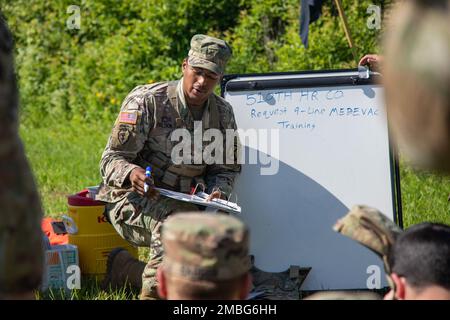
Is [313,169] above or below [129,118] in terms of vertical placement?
below

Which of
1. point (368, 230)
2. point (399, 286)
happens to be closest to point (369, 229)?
point (368, 230)

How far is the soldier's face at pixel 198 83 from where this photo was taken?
565 centimetres

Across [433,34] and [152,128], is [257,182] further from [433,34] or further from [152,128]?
[433,34]

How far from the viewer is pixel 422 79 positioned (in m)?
1.28

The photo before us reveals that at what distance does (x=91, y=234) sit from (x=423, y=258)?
11.3 ft

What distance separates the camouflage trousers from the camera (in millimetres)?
5344

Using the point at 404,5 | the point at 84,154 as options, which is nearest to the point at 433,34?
the point at 404,5

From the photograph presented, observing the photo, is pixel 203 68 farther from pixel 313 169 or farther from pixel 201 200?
pixel 313 169

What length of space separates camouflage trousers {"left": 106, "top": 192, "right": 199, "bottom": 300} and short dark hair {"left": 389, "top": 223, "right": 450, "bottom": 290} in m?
2.41

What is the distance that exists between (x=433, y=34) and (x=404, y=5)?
12 cm

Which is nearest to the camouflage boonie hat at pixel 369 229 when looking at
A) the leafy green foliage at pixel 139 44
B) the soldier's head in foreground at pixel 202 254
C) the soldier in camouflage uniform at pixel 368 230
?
the soldier in camouflage uniform at pixel 368 230

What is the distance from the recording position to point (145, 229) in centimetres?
558

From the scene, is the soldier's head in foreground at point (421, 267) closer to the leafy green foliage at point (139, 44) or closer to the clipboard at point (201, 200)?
the clipboard at point (201, 200)
